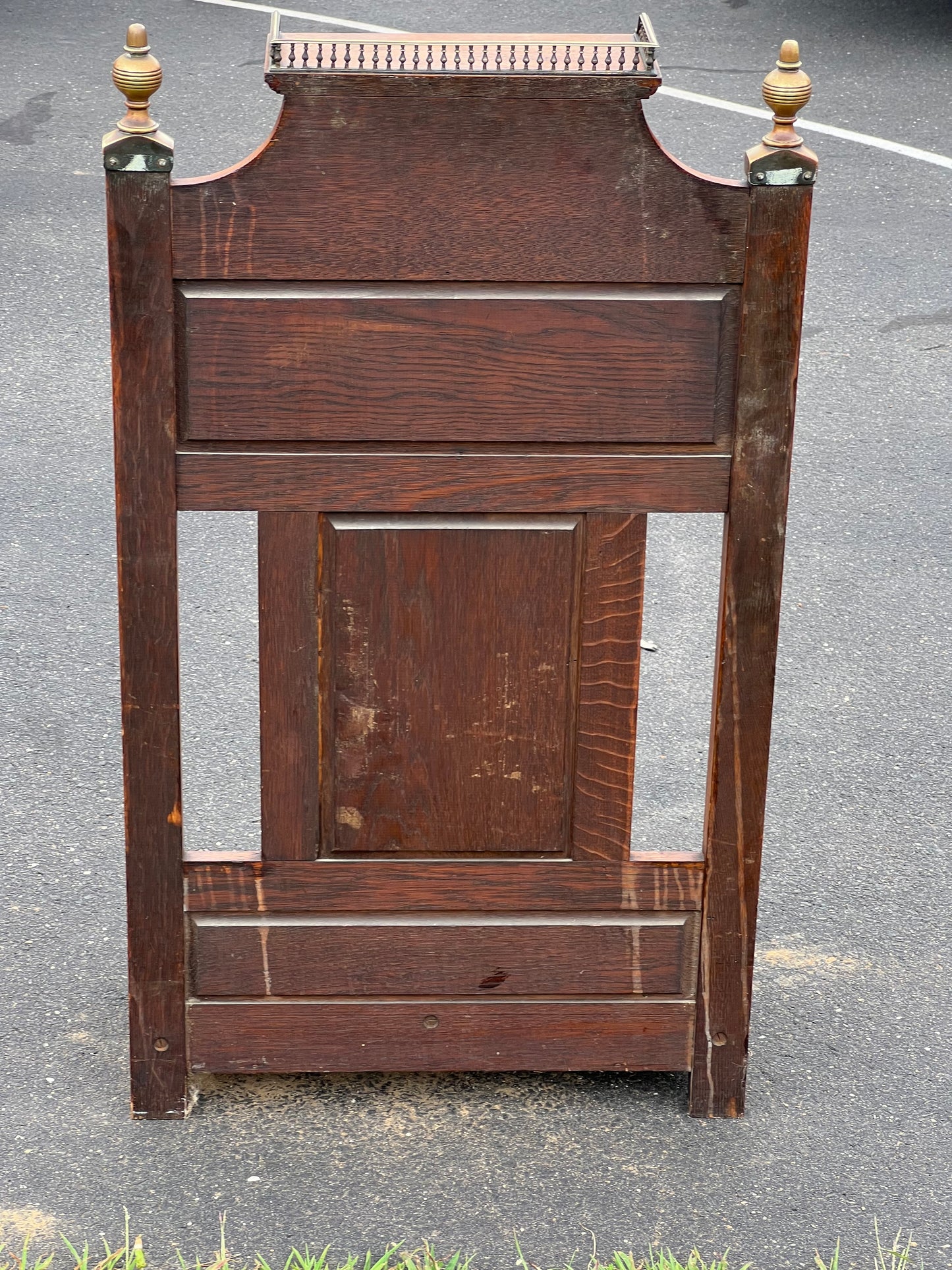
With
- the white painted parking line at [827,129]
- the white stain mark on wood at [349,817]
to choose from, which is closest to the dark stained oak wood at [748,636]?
the white stain mark on wood at [349,817]

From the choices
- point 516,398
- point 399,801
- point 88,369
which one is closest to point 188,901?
point 399,801

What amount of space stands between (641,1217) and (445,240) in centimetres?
165

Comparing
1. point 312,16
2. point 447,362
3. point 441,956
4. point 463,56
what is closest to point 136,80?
point 463,56

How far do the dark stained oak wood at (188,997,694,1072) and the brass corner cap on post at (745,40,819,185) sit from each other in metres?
1.45

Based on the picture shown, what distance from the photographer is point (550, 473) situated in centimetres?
275

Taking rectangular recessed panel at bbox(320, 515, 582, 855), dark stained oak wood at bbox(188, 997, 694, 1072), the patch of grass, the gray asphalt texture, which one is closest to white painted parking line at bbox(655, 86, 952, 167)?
the gray asphalt texture

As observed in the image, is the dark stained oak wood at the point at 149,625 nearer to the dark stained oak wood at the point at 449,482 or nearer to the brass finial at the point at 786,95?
the dark stained oak wood at the point at 449,482

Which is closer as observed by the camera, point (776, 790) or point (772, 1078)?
point (772, 1078)

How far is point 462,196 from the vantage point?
2570 mm

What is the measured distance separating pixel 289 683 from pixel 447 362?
1.98 feet

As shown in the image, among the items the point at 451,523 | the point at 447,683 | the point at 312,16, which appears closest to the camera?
the point at 451,523

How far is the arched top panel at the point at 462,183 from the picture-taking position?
251 cm

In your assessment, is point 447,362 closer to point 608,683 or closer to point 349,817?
point 608,683

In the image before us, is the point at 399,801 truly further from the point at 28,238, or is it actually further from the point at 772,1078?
the point at 28,238
